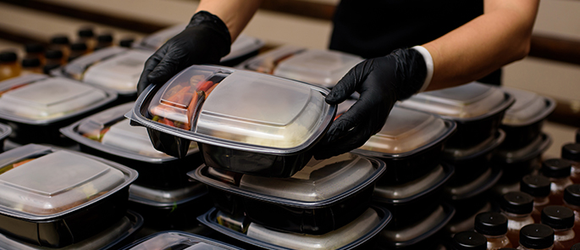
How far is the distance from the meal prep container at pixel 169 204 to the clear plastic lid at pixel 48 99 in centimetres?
33

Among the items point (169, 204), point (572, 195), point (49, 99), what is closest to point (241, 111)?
point (169, 204)

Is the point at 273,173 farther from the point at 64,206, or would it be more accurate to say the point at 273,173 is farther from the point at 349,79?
the point at 64,206

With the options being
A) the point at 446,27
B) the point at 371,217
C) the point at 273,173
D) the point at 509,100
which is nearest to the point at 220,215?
the point at 273,173

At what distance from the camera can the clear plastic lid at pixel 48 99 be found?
1164 millimetres

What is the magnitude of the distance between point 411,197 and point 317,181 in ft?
0.74

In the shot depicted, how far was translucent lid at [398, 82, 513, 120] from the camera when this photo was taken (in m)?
1.15

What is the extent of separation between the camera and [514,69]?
2508 millimetres

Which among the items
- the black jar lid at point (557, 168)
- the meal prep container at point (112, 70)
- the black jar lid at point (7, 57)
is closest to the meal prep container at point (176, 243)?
the meal prep container at point (112, 70)

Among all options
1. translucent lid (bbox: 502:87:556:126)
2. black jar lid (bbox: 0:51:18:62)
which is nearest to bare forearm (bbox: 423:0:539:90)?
translucent lid (bbox: 502:87:556:126)

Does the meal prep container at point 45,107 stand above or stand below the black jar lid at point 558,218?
above

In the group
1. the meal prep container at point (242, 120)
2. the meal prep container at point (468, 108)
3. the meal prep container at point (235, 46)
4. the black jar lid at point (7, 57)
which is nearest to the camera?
the meal prep container at point (242, 120)

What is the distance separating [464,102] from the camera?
1.16m

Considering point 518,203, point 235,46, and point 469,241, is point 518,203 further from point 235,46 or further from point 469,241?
point 235,46

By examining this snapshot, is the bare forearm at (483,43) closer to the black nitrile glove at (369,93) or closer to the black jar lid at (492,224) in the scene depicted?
the black nitrile glove at (369,93)
